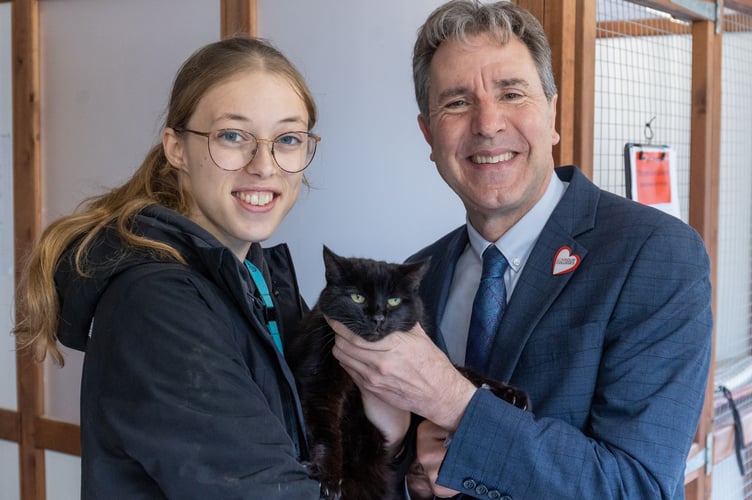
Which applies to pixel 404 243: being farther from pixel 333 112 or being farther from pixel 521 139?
pixel 521 139

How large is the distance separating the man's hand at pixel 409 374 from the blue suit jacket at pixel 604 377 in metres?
0.05

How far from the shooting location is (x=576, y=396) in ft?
4.54

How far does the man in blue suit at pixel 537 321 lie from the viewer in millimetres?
1296

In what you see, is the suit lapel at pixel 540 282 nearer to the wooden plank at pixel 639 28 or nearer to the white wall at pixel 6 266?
the wooden plank at pixel 639 28

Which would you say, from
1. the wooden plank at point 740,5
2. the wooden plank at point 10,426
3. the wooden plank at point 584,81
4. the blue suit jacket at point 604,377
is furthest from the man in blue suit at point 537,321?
the wooden plank at point 10,426

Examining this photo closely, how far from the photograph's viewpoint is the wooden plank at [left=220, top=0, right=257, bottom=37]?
2500 millimetres

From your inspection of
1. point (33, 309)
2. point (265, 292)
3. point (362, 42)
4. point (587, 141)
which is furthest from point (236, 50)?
point (587, 141)

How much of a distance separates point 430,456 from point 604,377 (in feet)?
1.26

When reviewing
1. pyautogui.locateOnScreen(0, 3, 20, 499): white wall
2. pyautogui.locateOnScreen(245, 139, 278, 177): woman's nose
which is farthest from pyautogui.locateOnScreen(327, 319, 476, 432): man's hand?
pyautogui.locateOnScreen(0, 3, 20, 499): white wall

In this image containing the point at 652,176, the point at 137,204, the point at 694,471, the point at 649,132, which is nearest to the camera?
the point at 137,204

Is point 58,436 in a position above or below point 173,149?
below

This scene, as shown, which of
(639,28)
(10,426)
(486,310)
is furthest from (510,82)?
(10,426)

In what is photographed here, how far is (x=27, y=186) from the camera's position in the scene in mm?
3146

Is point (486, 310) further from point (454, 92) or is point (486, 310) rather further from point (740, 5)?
point (740, 5)
